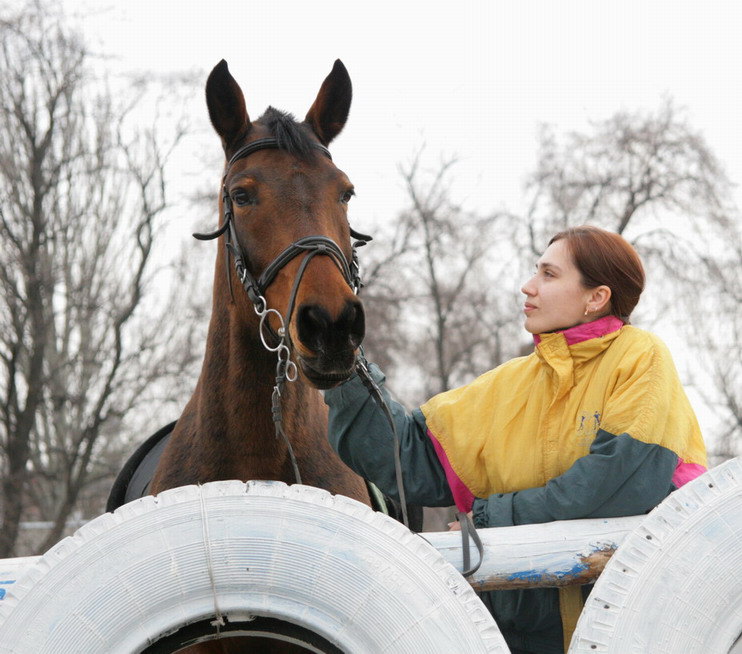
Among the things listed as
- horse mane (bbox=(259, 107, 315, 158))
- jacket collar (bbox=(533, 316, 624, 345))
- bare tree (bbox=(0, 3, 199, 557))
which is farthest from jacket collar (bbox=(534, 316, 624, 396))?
bare tree (bbox=(0, 3, 199, 557))

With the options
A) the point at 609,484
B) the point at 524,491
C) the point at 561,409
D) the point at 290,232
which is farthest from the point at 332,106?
the point at 609,484

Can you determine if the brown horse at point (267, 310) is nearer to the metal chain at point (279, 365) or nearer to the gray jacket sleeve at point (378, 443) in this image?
the metal chain at point (279, 365)

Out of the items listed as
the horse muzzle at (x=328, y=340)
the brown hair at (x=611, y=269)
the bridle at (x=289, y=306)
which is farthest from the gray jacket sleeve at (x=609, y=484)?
the horse muzzle at (x=328, y=340)

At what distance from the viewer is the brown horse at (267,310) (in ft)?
8.93

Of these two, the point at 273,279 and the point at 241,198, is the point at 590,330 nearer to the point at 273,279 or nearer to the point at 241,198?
the point at 273,279

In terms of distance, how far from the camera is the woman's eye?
3.09 metres

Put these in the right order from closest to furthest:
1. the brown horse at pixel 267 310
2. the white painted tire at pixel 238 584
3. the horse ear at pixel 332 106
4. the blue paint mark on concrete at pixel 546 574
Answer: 1. the white painted tire at pixel 238 584
2. the blue paint mark on concrete at pixel 546 574
3. the brown horse at pixel 267 310
4. the horse ear at pixel 332 106

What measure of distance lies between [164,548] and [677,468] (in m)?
1.50

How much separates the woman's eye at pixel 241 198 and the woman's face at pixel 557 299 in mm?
980

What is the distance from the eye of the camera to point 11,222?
13.7 metres

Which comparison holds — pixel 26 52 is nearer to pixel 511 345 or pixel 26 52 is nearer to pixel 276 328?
pixel 511 345

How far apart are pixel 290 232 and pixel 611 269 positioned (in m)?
1.04

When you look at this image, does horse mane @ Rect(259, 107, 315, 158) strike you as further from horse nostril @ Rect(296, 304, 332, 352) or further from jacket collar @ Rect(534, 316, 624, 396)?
jacket collar @ Rect(534, 316, 624, 396)

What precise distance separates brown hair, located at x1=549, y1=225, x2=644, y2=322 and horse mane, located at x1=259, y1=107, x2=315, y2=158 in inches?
38.9
